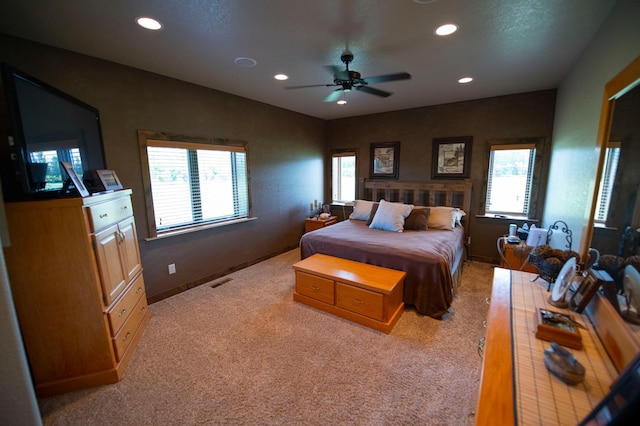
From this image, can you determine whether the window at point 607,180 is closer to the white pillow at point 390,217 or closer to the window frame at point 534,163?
the white pillow at point 390,217

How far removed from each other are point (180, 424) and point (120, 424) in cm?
37

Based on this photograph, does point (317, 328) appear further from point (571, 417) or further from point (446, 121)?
point (446, 121)

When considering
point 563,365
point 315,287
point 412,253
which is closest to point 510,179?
point 412,253

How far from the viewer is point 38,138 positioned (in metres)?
1.66

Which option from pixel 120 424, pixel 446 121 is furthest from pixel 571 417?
pixel 446 121

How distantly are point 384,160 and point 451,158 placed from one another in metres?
1.14

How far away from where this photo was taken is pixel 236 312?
2729 millimetres

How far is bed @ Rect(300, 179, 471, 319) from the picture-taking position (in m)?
2.55

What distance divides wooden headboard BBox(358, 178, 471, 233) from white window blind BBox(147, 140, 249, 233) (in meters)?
2.35

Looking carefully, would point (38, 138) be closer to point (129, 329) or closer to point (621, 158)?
point (129, 329)

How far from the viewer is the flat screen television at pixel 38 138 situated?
4.98 feet

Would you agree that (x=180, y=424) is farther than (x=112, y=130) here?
No

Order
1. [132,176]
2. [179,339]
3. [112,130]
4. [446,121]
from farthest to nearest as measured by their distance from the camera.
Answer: [446,121]
[132,176]
[112,130]
[179,339]

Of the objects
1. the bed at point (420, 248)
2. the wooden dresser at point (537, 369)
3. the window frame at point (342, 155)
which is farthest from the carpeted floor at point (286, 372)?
the window frame at point (342, 155)
